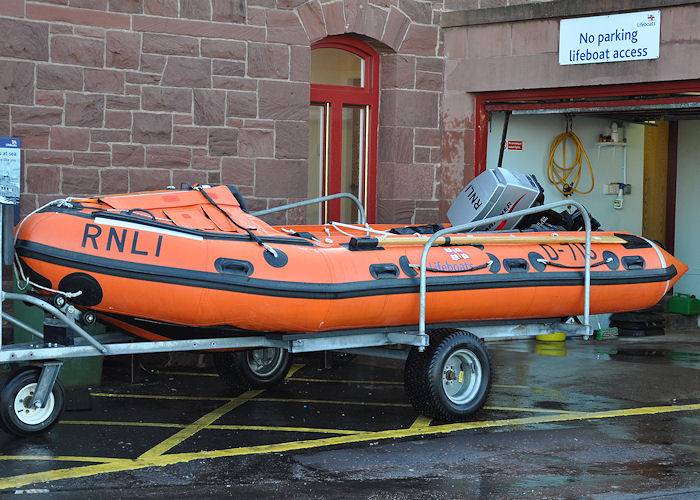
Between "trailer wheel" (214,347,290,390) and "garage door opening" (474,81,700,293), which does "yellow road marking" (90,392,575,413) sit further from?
"garage door opening" (474,81,700,293)

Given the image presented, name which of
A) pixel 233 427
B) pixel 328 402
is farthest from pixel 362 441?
pixel 328 402

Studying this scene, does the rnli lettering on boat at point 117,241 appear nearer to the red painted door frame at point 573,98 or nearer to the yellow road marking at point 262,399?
the yellow road marking at point 262,399

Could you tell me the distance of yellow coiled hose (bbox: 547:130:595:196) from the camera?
1238 cm

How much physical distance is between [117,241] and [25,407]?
3.90 ft

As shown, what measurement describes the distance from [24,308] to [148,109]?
2335mm

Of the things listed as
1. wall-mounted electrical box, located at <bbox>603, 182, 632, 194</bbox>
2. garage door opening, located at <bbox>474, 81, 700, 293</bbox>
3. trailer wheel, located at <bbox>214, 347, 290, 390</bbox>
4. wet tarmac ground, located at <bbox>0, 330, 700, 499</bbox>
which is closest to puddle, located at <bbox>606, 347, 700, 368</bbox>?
wet tarmac ground, located at <bbox>0, 330, 700, 499</bbox>

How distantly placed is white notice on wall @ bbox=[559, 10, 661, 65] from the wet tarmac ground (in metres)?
3.10

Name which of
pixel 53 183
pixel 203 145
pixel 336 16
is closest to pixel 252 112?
pixel 203 145

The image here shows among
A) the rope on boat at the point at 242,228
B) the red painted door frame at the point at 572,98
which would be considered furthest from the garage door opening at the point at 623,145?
the rope on boat at the point at 242,228

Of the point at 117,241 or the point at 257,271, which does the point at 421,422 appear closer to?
the point at 257,271

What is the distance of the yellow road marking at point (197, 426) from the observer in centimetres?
651

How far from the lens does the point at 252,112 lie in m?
10.3

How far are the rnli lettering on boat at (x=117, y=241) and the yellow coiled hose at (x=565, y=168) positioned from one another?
22.4ft

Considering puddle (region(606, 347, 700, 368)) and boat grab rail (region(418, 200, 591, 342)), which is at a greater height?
boat grab rail (region(418, 200, 591, 342))
